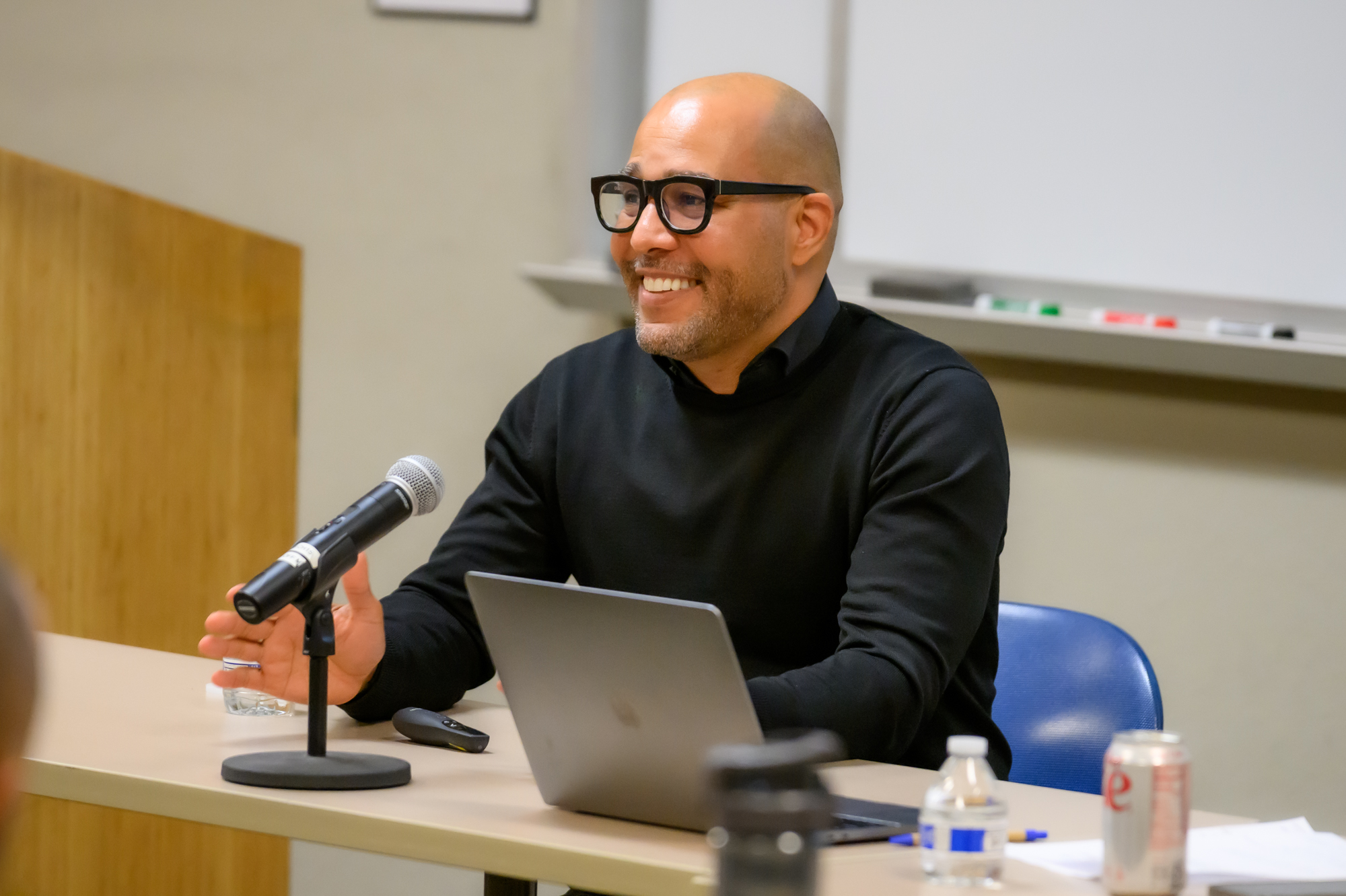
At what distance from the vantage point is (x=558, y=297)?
2.83 m

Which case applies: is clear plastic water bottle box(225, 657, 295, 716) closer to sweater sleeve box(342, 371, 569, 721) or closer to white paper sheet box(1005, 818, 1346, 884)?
sweater sleeve box(342, 371, 569, 721)

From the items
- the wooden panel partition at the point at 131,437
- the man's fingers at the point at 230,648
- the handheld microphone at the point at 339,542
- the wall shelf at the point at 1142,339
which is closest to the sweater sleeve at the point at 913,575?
the handheld microphone at the point at 339,542

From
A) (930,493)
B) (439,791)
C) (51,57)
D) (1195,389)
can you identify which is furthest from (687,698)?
(51,57)

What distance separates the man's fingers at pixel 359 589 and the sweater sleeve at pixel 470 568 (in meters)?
0.05

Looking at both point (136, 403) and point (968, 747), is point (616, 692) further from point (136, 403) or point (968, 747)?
point (136, 403)

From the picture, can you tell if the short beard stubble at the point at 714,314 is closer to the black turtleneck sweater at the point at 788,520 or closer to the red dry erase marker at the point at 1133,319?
the black turtleneck sweater at the point at 788,520

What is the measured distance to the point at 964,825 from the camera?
1.04 m

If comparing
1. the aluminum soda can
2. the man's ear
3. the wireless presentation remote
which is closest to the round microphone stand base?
the wireless presentation remote

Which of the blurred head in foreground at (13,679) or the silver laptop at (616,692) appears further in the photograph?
the silver laptop at (616,692)

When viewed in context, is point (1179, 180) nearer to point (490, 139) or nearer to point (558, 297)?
point (558, 297)

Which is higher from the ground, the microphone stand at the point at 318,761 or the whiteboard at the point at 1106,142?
the whiteboard at the point at 1106,142

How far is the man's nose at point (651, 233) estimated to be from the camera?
1744 millimetres

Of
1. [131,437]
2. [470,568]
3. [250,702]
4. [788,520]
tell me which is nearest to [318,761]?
[250,702]

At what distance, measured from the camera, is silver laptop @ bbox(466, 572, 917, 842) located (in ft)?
3.46
